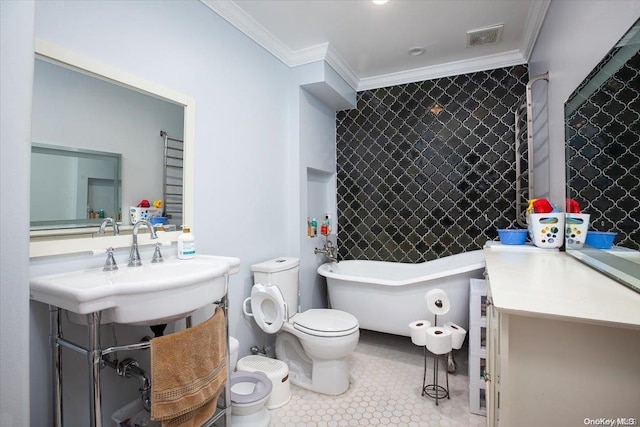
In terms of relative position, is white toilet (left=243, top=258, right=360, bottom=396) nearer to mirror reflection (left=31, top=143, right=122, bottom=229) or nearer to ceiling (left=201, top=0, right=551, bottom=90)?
mirror reflection (left=31, top=143, right=122, bottom=229)

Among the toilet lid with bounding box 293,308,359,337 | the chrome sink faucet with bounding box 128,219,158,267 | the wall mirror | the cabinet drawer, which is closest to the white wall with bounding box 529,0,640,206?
the wall mirror

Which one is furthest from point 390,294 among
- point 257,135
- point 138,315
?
point 138,315

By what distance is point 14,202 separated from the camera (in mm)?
650

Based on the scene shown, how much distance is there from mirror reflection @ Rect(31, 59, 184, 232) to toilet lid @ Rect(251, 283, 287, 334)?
89 centimetres

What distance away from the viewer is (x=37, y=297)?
112 cm

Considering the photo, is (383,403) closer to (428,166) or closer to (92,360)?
(92,360)

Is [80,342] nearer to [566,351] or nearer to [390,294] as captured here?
[566,351]

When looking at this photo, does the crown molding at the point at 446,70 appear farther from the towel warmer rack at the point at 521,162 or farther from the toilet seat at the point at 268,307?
the toilet seat at the point at 268,307

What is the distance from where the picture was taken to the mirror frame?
122 centimetres

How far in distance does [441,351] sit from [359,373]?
2.29ft

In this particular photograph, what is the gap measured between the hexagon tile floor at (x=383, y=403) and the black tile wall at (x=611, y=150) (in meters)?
1.30

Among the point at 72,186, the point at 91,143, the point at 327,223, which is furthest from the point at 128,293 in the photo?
the point at 327,223

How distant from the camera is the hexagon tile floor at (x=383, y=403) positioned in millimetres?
1767

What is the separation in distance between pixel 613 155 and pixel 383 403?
5.72 ft
